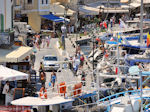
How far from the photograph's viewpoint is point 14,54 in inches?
1235

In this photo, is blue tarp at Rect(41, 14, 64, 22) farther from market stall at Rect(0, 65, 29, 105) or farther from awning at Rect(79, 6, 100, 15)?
market stall at Rect(0, 65, 29, 105)

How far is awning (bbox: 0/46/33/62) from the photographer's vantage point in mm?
30125

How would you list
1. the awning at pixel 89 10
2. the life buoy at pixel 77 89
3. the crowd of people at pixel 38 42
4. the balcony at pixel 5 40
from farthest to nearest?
the awning at pixel 89 10, the crowd of people at pixel 38 42, the balcony at pixel 5 40, the life buoy at pixel 77 89

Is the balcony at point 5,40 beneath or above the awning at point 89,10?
above

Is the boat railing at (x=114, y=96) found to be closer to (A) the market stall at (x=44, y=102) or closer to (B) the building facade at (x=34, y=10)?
(A) the market stall at (x=44, y=102)

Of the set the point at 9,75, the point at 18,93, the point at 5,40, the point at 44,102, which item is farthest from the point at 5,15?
the point at 44,102

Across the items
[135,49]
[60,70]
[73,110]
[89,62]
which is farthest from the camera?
[135,49]

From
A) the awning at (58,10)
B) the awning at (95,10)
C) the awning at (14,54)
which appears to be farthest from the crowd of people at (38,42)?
the awning at (95,10)

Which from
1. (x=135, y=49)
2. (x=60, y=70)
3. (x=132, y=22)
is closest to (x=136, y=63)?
(x=60, y=70)

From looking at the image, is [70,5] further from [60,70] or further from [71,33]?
[60,70]

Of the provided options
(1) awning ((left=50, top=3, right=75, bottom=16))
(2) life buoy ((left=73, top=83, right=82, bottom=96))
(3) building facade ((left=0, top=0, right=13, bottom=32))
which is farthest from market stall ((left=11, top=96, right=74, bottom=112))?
(1) awning ((left=50, top=3, right=75, bottom=16))

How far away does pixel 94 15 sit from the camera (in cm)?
7106

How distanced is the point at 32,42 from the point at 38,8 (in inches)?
599

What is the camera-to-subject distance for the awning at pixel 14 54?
1186 inches
